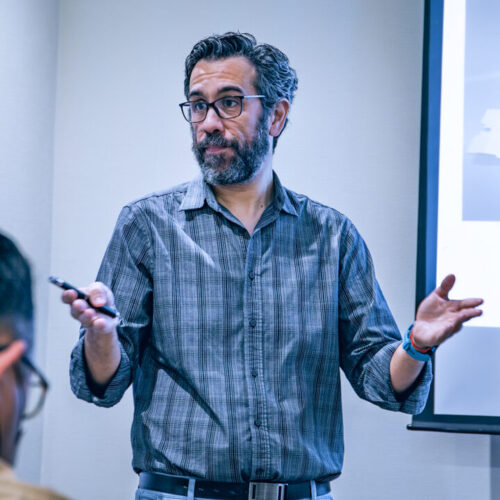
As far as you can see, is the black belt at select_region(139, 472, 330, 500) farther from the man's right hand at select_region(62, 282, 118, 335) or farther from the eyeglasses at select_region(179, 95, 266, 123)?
the eyeglasses at select_region(179, 95, 266, 123)

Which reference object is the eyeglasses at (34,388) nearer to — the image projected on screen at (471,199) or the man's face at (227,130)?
the man's face at (227,130)

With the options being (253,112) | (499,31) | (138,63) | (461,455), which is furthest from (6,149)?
(461,455)

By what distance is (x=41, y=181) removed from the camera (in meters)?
2.38

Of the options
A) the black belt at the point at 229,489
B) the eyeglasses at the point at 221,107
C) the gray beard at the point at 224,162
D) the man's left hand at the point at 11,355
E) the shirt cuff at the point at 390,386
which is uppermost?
the eyeglasses at the point at 221,107

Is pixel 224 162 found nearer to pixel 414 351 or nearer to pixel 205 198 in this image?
pixel 205 198

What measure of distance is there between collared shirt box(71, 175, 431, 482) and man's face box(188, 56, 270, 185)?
85 mm

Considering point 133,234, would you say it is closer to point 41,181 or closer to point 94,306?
point 94,306

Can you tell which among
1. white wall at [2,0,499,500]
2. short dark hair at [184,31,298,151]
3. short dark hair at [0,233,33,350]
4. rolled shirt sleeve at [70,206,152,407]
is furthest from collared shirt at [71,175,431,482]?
short dark hair at [0,233,33,350]

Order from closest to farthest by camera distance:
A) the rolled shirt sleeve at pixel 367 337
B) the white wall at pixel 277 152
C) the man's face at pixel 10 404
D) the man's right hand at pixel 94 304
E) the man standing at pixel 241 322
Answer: the man's face at pixel 10 404 → the man's right hand at pixel 94 304 → the man standing at pixel 241 322 → the rolled shirt sleeve at pixel 367 337 → the white wall at pixel 277 152

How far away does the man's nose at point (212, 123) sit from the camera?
1653mm

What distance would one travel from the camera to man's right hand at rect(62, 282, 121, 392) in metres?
1.15

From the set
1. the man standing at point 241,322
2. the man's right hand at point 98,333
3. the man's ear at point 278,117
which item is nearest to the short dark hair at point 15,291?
the man's right hand at point 98,333

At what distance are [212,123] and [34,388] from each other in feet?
3.66

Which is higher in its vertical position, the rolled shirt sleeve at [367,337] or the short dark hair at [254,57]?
the short dark hair at [254,57]
